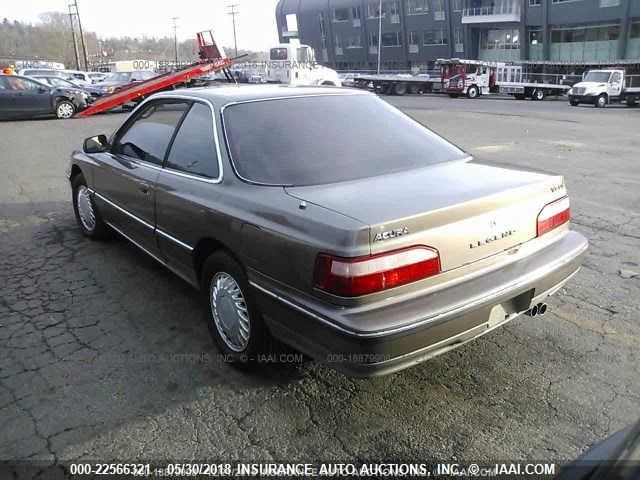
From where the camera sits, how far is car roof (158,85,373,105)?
3.45 metres

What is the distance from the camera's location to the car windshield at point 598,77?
28.5 m

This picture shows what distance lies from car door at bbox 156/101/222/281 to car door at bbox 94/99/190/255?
0.15m

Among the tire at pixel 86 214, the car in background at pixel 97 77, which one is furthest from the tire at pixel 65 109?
the tire at pixel 86 214

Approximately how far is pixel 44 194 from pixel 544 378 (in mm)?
7160

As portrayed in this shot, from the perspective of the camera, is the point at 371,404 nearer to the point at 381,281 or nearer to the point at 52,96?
the point at 381,281

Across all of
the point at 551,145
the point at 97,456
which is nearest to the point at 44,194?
the point at 97,456

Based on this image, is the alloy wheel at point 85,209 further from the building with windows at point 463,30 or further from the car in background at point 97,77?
the building with windows at point 463,30

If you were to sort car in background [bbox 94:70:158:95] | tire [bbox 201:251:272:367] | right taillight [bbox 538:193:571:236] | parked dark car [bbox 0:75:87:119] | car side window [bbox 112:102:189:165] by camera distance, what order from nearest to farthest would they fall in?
tire [bbox 201:251:272:367] → right taillight [bbox 538:193:571:236] → car side window [bbox 112:102:189:165] → parked dark car [bbox 0:75:87:119] → car in background [bbox 94:70:158:95]

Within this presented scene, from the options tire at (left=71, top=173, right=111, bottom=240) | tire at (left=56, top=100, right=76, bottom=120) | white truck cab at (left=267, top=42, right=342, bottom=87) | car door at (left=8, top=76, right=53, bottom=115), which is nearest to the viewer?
tire at (left=71, top=173, right=111, bottom=240)

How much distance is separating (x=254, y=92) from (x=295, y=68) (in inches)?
1220

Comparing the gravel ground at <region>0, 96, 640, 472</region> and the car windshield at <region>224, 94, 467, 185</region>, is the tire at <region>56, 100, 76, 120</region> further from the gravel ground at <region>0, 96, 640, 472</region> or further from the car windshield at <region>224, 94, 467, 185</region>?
the car windshield at <region>224, 94, 467, 185</region>

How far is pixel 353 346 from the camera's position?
7.44 feet

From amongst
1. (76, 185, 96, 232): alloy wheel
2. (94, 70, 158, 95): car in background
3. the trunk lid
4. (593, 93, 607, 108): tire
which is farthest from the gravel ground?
(593, 93, 607, 108): tire

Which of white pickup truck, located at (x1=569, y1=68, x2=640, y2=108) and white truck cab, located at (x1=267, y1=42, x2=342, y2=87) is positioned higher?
white truck cab, located at (x1=267, y1=42, x2=342, y2=87)
